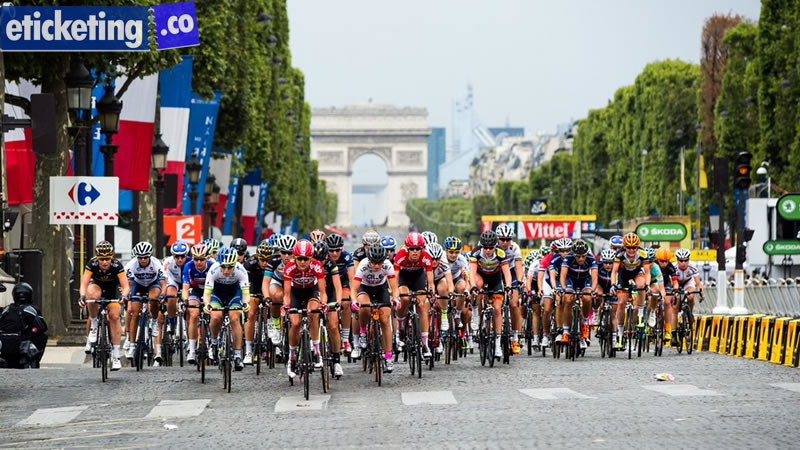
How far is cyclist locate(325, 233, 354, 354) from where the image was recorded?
18.3 metres

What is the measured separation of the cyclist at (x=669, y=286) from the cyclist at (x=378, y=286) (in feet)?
24.7

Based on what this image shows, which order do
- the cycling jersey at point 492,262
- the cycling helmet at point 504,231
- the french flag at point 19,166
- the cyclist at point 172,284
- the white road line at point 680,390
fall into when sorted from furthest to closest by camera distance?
1. the french flag at point 19,166
2. the cycling helmet at point 504,231
3. the cyclist at point 172,284
4. the cycling jersey at point 492,262
5. the white road line at point 680,390

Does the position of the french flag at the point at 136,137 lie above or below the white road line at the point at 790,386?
above

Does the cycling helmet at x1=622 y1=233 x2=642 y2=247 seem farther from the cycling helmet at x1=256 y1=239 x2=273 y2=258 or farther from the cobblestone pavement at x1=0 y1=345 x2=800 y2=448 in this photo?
the cycling helmet at x1=256 y1=239 x2=273 y2=258

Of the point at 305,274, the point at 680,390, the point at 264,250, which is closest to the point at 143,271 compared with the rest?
the point at 264,250

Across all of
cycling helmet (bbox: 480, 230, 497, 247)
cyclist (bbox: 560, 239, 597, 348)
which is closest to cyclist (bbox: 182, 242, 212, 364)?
cycling helmet (bbox: 480, 230, 497, 247)

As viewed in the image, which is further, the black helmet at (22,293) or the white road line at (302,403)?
the black helmet at (22,293)

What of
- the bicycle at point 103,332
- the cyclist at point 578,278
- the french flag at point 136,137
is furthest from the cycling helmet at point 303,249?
the french flag at point 136,137

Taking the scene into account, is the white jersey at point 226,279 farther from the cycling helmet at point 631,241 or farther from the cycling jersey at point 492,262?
the cycling helmet at point 631,241

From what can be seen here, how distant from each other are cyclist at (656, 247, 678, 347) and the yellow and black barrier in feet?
3.65

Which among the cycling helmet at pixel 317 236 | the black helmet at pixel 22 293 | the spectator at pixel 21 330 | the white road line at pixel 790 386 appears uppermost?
the cycling helmet at pixel 317 236

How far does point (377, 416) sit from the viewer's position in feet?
45.7

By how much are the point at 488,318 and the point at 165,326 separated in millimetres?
4500

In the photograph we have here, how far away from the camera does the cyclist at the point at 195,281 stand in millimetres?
19172
